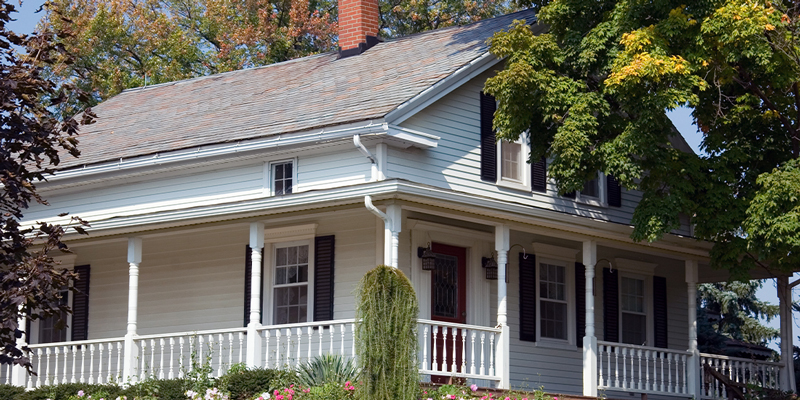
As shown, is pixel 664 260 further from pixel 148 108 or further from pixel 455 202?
pixel 148 108

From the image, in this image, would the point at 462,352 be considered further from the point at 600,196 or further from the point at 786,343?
the point at 786,343

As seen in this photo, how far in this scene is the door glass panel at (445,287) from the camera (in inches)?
706

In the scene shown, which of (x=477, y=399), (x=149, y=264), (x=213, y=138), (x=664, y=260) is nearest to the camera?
(x=477, y=399)

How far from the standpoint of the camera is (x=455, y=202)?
15805 mm

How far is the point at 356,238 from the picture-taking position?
1764 cm

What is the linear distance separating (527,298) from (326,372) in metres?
5.21

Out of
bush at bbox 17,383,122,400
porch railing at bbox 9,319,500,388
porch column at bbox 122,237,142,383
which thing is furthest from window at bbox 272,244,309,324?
bush at bbox 17,383,122,400

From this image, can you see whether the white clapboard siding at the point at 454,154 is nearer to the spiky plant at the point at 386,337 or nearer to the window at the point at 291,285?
the window at the point at 291,285

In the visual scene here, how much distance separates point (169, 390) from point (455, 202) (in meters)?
4.85

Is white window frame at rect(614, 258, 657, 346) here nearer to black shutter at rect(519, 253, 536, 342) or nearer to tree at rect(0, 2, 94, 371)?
black shutter at rect(519, 253, 536, 342)

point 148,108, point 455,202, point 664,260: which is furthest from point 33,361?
point 664,260

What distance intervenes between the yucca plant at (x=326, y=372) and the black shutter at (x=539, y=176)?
5243 mm

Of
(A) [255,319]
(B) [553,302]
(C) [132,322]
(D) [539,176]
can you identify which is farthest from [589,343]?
(C) [132,322]

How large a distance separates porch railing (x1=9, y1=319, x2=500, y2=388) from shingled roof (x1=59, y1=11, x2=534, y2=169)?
3.16 m
